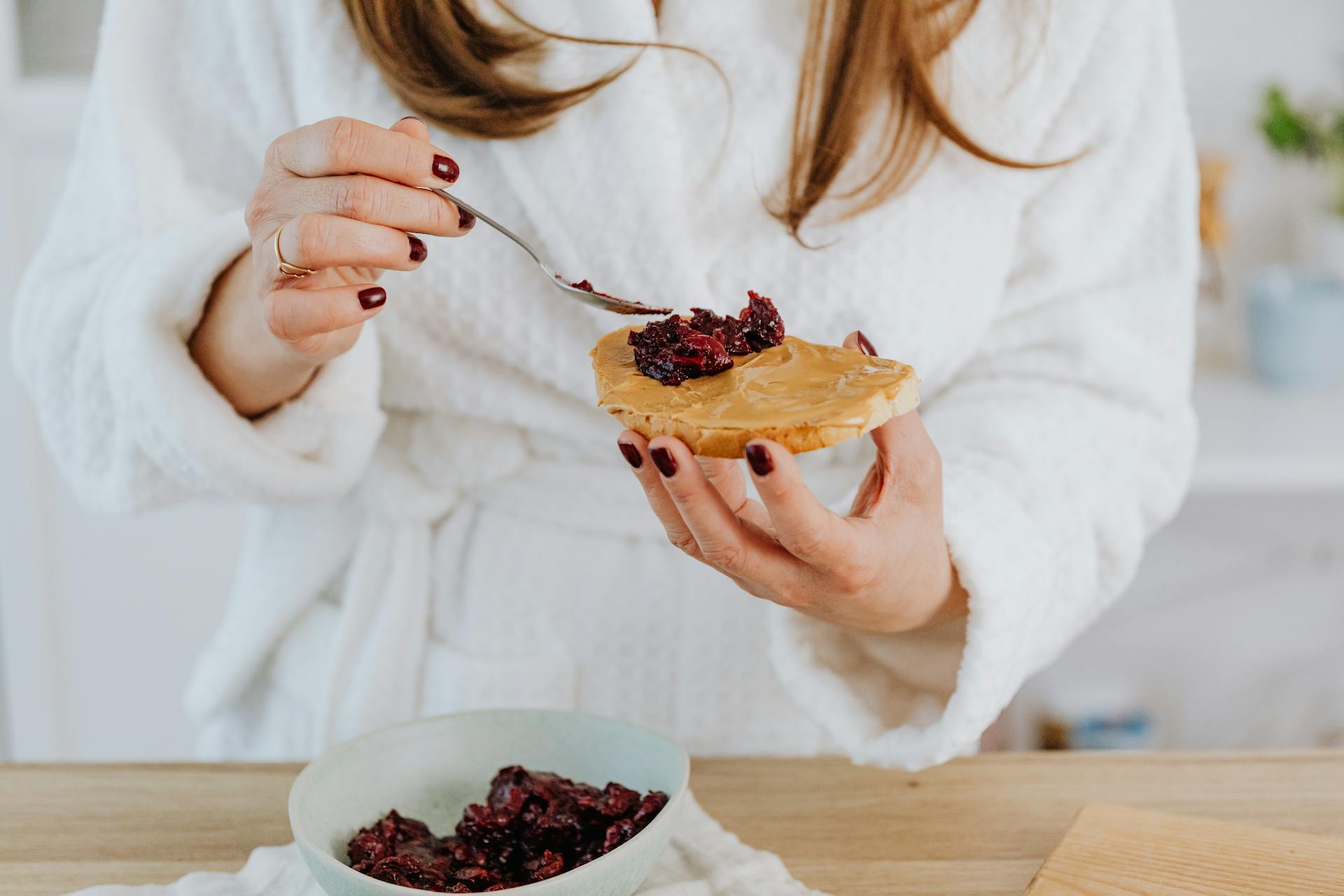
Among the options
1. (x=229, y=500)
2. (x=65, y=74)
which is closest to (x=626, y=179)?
(x=229, y=500)

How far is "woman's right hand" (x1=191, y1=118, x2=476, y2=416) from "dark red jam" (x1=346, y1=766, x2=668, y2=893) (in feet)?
1.03

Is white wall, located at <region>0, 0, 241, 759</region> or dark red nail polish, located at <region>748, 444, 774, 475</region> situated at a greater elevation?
dark red nail polish, located at <region>748, 444, 774, 475</region>

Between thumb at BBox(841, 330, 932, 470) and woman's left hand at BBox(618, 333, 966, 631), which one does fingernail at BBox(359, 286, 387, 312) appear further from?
thumb at BBox(841, 330, 932, 470)

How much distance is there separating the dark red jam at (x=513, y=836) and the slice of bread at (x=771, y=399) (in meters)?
0.23

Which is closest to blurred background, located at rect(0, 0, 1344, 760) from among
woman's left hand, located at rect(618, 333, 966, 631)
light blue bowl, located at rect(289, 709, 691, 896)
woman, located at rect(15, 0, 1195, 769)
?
woman, located at rect(15, 0, 1195, 769)

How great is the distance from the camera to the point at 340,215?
2.14ft

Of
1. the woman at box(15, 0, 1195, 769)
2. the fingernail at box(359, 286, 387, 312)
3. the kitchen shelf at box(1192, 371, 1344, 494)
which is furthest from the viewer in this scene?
the kitchen shelf at box(1192, 371, 1344, 494)

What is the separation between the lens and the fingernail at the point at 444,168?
0.67 metres

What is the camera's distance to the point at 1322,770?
0.88m

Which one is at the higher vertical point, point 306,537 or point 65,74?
point 65,74

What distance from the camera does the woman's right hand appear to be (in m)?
0.65

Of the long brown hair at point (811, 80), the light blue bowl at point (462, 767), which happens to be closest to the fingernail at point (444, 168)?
the long brown hair at point (811, 80)

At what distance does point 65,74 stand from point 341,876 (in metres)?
1.69

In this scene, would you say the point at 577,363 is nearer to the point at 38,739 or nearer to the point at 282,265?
the point at 282,265
